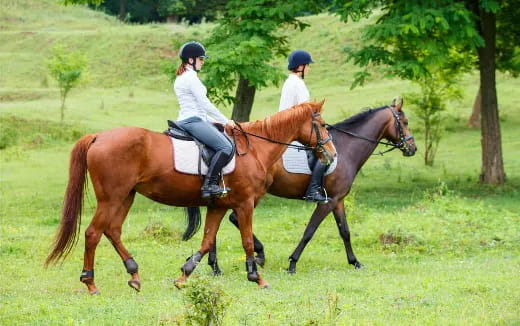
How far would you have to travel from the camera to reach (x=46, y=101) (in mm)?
42094

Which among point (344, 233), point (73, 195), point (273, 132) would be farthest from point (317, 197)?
point (73, 195)

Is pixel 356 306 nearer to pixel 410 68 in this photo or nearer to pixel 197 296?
pixel 197 296

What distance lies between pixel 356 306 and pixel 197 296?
265 cm

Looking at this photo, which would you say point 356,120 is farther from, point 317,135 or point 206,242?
point 206,242

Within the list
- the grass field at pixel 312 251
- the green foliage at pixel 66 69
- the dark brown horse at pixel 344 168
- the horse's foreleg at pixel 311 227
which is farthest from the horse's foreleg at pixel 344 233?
the green foliage at pixel 66 69

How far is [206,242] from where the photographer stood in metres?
10.5

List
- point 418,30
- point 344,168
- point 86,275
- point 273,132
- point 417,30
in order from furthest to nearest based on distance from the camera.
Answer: point 418,30, point 417,30, point 344,168, point 273,132, point 86,275

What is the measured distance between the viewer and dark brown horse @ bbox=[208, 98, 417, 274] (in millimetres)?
12203

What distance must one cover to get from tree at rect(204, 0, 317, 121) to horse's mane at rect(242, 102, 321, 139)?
7161 millimetres

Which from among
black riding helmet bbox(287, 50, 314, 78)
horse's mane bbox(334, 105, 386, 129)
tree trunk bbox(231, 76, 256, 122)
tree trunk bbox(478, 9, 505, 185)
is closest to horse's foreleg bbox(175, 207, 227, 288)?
black riding helmet bbox(287, 50, 314, 78)

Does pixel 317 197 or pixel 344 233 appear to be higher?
pixel 317 197

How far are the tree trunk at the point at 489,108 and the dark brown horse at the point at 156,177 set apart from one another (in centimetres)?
1171

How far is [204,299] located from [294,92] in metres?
5.83

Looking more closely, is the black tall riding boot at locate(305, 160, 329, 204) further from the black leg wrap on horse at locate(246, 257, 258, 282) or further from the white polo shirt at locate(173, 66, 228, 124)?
the white polo shirt at locate(173, 66, 228, 124)
